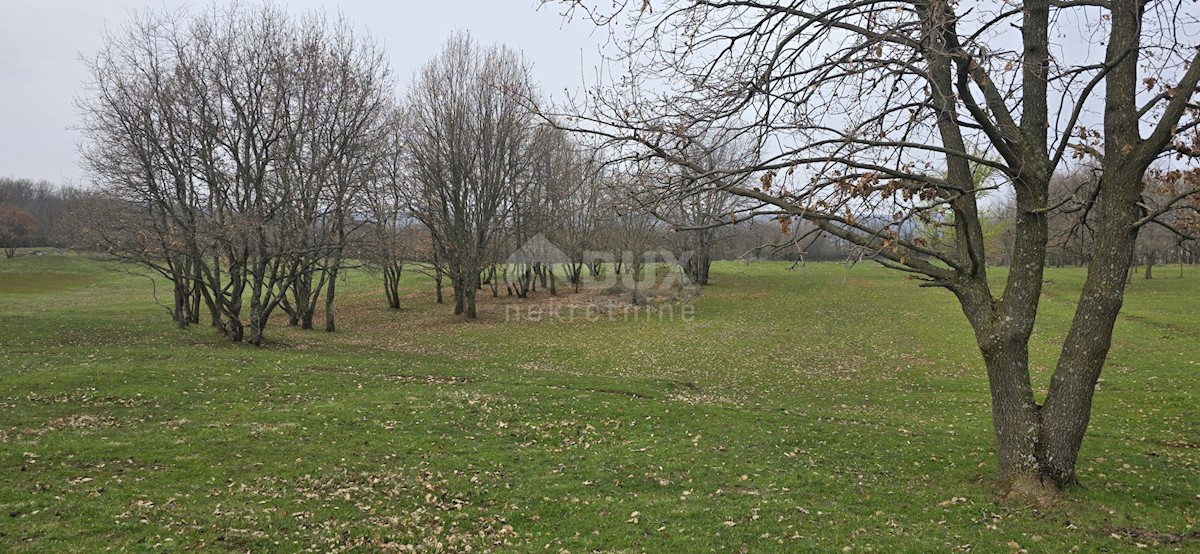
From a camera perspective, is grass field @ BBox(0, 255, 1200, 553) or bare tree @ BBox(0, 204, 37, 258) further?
bare tree @ BBox(0, 204, 37, 258)

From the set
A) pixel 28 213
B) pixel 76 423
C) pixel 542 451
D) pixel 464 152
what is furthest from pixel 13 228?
pixel 542 451

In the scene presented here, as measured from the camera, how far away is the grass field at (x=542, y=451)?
6.49 meters

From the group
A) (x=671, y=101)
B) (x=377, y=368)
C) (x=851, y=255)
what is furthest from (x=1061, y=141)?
(x=377, y=368)

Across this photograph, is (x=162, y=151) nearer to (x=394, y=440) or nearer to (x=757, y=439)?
(x=394, y=440)

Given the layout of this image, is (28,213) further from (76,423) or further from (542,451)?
(542,451)

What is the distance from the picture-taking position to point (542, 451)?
981cm

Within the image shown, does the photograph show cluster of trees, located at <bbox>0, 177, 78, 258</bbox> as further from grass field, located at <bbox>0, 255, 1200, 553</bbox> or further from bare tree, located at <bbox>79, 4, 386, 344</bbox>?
grass field, located at <bbox>0, 255, 1200, 553</bbox>

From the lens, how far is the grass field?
6488 mm

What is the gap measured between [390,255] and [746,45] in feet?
57.7

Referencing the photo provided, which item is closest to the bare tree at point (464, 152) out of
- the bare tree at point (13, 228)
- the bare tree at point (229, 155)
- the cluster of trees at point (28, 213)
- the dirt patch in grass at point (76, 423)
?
the bare tree at point (229, 155)

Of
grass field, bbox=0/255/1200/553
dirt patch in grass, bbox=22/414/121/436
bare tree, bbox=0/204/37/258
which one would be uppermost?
bare tree, bbox=0/204/37/258

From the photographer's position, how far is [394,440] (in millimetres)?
9961

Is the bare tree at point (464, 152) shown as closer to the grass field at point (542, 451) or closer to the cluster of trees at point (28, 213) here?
the grass field at point (542, 451)

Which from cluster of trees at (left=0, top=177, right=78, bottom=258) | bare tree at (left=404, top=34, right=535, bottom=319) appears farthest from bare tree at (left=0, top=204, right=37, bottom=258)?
bare tree at (left=404, top=34, right=535, bottom=319)
